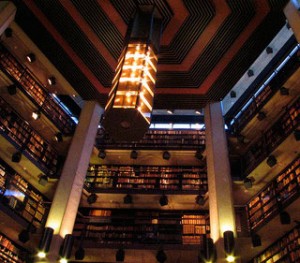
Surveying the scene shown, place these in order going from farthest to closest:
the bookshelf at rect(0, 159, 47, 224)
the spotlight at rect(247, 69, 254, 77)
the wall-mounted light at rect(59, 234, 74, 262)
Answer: the spotlight at rect(247, 69, 254, 77) → the bookshelf at rect(0, 159, 47, 224) → the wall-mounted light at rect(59, 234, 74, 262)

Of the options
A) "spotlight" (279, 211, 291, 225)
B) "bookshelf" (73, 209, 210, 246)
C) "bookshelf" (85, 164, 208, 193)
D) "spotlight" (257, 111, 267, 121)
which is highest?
"spotlight" (257, 111, 267, 121)

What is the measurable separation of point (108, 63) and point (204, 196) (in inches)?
195

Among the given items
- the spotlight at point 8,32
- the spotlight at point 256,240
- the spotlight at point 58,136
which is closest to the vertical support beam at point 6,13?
the spotlight at point 8,32

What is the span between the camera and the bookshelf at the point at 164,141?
12.5m

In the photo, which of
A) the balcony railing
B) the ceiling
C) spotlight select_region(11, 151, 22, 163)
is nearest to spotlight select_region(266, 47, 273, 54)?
the ceiling

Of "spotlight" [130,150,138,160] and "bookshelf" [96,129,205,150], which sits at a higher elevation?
"bookshelf" [96,129,205,150]

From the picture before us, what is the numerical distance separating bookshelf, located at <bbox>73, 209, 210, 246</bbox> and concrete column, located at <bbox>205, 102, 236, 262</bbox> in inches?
56.8

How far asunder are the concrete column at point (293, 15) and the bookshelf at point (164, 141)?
16.1ft

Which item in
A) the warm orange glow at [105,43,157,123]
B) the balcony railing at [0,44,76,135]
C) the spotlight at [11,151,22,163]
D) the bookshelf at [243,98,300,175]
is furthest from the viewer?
the balcony railing at [0,44,76,135]

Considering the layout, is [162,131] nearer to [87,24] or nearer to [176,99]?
[176,99]

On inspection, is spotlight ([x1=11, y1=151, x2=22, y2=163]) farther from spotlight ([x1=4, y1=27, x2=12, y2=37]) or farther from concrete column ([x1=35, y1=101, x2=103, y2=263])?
spotlight ([x1=4, y1=27, x2=12, y2=37])

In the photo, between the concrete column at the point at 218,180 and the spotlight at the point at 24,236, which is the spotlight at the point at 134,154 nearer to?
the concrete column at the point at 218,180

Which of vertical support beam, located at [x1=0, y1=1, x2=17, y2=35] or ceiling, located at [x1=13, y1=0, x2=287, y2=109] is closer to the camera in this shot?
vertical support beam, located at [x1=0, y1=1, x2=17, y2=35]

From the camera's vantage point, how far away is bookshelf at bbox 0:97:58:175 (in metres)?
10.7
